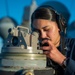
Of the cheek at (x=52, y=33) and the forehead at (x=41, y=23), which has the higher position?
the forehead at (x=41, y=23)

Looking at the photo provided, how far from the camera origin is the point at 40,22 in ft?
4.72

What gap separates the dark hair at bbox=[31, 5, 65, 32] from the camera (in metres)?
1.47

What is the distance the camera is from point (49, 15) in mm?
1475

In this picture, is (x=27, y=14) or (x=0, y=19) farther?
(x=27, y=14)

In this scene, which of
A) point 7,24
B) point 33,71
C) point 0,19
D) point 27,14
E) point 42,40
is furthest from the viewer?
point 27,14

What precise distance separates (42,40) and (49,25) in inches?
7.1

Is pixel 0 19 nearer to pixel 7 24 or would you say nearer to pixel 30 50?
pixel 7 24

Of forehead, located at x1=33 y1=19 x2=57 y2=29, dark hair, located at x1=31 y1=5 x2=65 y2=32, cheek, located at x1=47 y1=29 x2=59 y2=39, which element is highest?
dark hair, located at x1=31 y1=5 x2=65 y2=32

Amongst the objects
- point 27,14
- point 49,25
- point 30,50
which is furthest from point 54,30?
point 27,14

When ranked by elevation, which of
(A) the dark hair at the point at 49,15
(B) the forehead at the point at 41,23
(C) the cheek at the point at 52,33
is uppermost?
(A) the dark hair at the point at 49,15

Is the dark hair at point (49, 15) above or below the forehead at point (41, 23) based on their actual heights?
above

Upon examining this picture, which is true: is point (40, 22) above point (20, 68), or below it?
above

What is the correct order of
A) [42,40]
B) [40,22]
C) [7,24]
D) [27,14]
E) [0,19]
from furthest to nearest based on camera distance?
1. [27,14]
2. [0,19]
3. [7,24]
4. [40,22]
5. [42,40]

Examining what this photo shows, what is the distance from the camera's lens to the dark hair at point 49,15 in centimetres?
147
